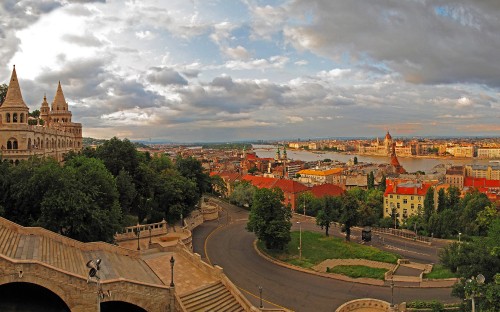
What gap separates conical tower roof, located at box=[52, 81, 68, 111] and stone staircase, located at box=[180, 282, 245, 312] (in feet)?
139

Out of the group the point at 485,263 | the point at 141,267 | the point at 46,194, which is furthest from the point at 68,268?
the point at 485,263

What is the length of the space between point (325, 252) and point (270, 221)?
5.65 m

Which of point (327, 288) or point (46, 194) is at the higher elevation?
point (46, 194)

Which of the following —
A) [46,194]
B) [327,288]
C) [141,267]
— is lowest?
[327,288]

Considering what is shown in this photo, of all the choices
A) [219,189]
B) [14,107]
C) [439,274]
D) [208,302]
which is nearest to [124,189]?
[14,107]

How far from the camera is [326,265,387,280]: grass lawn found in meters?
29.3

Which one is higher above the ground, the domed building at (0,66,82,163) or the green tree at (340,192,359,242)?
the domed building at (0,66,82,163)

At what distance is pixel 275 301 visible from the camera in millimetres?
24859

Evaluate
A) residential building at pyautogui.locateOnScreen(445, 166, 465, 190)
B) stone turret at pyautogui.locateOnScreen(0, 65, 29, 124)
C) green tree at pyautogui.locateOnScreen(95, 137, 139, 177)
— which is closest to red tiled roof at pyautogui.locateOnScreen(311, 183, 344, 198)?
residential building at pyautogui.locateOnScreen(445, 166, 465, 190)

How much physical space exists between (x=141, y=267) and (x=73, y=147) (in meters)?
37.9

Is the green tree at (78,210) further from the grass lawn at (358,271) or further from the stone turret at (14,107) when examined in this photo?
the grass lawn at (358,271)

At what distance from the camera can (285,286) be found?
27578mm

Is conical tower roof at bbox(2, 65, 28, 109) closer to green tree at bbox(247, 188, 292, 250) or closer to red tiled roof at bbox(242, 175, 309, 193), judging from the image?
green tree at bbox(247, 188, 292, 250)

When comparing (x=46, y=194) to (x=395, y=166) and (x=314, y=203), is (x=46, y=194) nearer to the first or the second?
(x=314, y=203)
